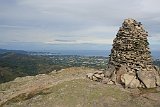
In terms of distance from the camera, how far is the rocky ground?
1581 inches

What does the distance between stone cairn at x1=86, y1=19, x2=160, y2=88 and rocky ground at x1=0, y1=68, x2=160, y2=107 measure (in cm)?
227

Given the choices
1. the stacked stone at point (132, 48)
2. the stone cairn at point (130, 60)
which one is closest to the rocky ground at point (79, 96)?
the stone cairn at point (130, 60)

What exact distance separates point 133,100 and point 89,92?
584 cm

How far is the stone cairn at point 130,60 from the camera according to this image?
47.5 m

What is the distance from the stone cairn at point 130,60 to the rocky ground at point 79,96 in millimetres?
2265

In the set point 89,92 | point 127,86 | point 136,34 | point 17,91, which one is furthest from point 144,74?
point 17,91

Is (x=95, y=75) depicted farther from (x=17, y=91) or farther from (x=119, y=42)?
(x=17, y=91)

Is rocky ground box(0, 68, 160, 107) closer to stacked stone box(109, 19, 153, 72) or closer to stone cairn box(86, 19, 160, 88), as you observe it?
stone cairn box(86, 19, 160, 88)


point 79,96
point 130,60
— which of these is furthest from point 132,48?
point 79,96

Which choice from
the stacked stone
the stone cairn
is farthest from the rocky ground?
the stacked stone

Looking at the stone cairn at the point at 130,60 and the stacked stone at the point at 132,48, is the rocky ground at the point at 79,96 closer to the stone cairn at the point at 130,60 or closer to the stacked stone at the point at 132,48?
the stone cairn at the point at 130,60

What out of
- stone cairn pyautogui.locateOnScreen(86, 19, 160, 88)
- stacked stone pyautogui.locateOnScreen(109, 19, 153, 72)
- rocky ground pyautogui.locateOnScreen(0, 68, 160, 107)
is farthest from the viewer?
stacked stone pyautogui.locateOnScreen(109, 19, 153, 72)

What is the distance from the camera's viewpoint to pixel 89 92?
4238cm

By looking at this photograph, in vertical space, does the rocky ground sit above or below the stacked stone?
below
